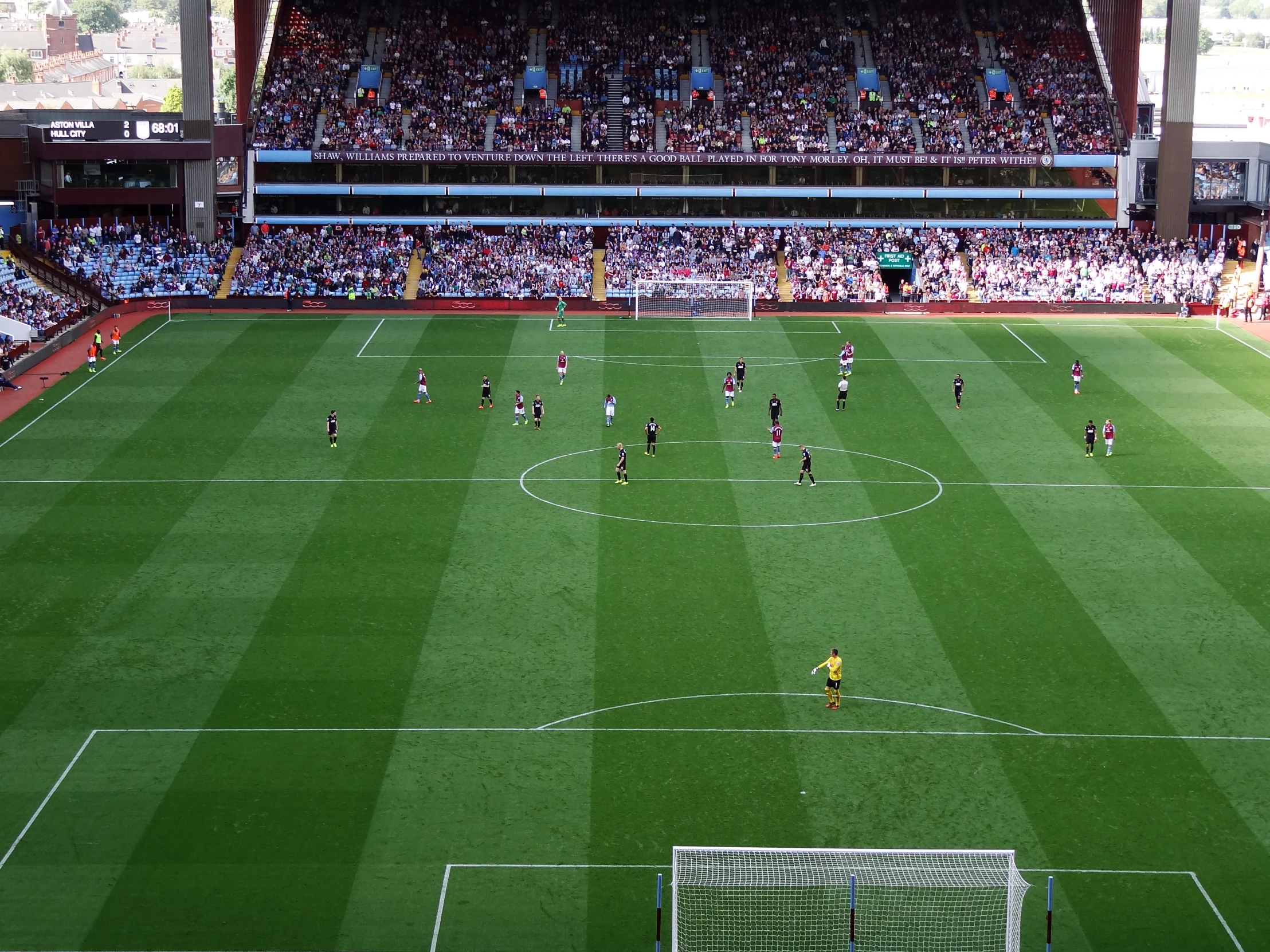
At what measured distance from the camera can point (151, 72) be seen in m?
165

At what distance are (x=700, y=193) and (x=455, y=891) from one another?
197 feet

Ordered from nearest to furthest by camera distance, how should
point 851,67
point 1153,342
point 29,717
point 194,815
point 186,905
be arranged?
point 186,905 < point 194,815 < point 29,717 < point 1153,342 < point 851,67

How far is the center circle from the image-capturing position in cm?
3728

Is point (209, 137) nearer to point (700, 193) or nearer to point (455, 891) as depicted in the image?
point (700, 193)

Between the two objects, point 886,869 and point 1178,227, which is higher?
point 1178,227

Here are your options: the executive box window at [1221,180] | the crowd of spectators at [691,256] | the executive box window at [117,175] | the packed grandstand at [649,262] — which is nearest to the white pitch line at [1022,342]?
the packed grandstand at [649,262]

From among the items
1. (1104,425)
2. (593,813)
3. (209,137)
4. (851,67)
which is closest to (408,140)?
(209,137)

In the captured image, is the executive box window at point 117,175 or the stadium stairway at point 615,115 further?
the stadium stairway at point 615,115

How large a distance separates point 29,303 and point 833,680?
1767 inches

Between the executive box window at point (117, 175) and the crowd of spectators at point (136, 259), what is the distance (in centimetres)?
199

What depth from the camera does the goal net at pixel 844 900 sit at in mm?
19672

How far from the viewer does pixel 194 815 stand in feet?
75.0

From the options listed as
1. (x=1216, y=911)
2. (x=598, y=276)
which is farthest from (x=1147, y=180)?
(x=1216, y=911)

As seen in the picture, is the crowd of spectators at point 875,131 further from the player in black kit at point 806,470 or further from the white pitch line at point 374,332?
the player in black kit at point 806,470
